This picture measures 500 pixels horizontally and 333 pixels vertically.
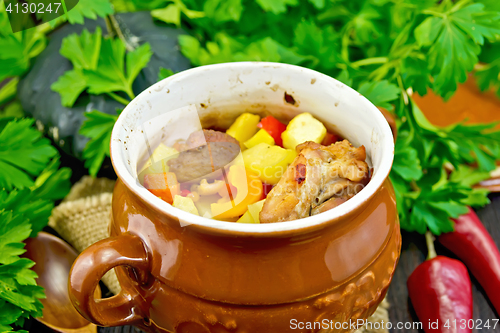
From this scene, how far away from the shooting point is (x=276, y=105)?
117cm

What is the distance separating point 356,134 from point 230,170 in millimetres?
339

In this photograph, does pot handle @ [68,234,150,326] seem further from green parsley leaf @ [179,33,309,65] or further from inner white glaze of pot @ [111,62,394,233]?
green parsley leaf @ [179,33,309,65]

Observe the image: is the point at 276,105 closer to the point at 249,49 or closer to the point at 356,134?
the point at 356,134

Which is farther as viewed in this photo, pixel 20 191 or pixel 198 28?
pixel 198 28

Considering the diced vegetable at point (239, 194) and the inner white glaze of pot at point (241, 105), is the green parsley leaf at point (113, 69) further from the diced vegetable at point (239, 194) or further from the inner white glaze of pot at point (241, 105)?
the diced vegetable at point (239, 194)

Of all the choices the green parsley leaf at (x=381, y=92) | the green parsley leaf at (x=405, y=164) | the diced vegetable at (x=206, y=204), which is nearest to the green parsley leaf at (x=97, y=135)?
the diced vegetable at (x=206, y=204)

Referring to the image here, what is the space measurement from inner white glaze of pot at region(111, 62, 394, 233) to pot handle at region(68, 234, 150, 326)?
17cm

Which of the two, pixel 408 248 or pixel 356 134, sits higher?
pixel 356 134

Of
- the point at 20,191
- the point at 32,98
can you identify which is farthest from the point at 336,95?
the point at 32,98

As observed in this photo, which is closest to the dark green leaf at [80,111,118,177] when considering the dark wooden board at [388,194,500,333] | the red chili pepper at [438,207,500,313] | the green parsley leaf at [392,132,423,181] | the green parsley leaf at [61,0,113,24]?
the green parsley leaf at [61,0,113,24]

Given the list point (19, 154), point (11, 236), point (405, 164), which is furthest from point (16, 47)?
point (405, 164)

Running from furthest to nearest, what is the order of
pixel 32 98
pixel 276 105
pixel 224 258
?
pixel 32 98 → pixel 276 105 → pixel 224 258

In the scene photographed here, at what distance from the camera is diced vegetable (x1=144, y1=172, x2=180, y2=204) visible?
947mm

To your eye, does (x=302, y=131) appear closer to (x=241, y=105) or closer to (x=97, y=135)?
(x=241, y=105)
